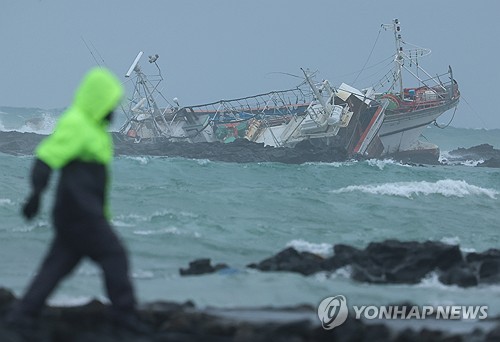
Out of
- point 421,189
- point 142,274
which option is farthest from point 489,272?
point 421,189

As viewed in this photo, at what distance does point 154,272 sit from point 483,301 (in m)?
3.73

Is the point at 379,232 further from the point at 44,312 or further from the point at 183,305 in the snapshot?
the point at 44,312

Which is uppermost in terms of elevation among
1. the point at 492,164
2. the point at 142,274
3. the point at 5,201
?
the point at 492,164

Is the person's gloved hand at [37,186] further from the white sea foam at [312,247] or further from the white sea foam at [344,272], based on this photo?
the white sea foam at [312,247]

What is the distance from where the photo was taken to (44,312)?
7.04 m

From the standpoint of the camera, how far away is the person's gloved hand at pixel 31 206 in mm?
6383

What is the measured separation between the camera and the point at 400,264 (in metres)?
12.1

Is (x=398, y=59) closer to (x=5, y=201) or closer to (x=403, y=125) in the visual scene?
(x=403, y=125)

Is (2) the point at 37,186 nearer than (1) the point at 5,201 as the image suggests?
Yes

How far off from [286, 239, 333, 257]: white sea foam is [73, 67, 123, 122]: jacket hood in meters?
7.30

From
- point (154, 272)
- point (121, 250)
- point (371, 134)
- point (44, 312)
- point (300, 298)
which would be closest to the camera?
point (121, 250)

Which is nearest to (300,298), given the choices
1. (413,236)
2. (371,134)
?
(413,236)
